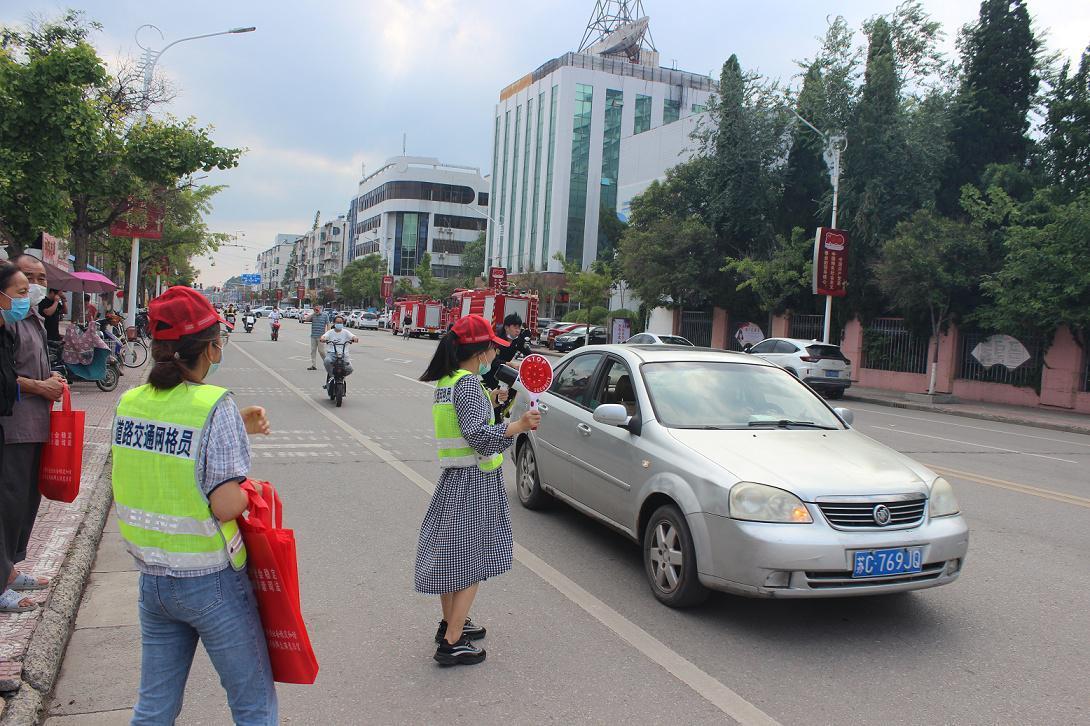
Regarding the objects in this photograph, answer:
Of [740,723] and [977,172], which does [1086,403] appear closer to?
[977,172]

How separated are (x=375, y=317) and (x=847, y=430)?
64.1 metres

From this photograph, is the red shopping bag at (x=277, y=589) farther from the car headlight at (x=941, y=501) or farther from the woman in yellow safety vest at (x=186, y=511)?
the car headlight at (x=941, y=501)

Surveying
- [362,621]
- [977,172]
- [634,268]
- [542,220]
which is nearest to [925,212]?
[977,172]

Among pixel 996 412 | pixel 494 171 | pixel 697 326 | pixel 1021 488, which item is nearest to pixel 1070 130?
pixel 996 412

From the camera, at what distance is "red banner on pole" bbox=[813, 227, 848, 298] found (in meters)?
26.7

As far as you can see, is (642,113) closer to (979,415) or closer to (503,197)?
(503,197)

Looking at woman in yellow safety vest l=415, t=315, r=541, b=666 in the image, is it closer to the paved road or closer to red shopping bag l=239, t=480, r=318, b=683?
the paved road

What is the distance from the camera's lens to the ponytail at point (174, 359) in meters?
2.46

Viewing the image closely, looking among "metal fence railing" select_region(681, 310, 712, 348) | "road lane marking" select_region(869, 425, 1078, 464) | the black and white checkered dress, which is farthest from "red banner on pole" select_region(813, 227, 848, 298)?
the black and white checkered dress

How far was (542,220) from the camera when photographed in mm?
68188

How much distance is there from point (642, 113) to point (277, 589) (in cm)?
6941

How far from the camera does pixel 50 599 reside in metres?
4.51

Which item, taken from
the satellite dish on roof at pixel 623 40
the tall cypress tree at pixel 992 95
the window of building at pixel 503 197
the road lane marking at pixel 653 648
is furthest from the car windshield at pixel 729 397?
the window of building at pixel 503 197

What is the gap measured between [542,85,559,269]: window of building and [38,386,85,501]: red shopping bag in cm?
6265
